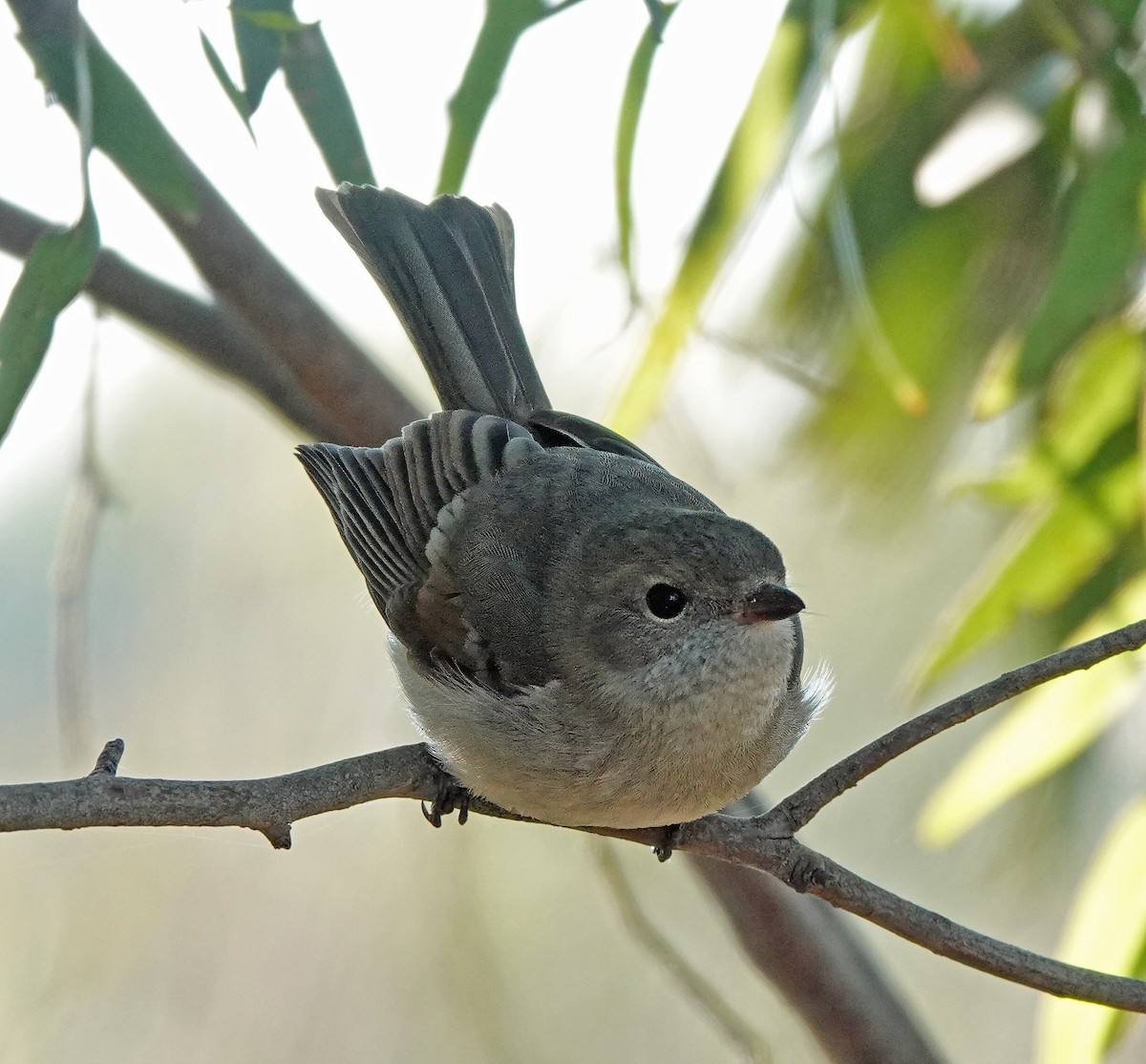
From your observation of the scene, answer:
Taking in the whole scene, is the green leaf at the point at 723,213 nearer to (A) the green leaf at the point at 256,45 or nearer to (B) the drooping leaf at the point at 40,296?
(A) the green leaf at the point at 256,45

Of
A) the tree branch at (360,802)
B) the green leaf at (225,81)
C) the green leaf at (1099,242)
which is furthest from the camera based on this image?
the green leaf at (1099,242)

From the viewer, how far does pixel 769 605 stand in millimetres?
1963

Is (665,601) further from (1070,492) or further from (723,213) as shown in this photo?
(1070,492)

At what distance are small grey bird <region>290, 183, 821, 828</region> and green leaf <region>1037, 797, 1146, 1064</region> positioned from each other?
0.61 meters

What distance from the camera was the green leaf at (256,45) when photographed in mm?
1867

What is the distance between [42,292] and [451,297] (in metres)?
1.09

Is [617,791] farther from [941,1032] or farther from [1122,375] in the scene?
[941,1032]

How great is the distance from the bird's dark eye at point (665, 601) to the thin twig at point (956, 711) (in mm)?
439

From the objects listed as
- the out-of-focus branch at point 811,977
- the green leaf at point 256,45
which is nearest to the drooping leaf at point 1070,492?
the out-of-focus branch at point 811,977

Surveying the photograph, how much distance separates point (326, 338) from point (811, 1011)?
1.54 m

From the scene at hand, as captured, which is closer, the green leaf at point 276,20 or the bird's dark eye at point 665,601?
the green leaf at point 276,20

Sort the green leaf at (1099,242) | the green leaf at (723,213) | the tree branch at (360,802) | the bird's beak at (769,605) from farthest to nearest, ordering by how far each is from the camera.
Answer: the green leaf at (723,213), the green leaf at (1099,242), the bird's beak at (769,605), the tree branch at (360,802)

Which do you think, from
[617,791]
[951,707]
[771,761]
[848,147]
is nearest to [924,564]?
[848,147]

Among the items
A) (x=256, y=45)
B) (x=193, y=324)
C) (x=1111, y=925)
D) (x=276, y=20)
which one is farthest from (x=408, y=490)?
(x=1111, y=925)
